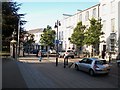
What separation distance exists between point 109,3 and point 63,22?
2881 centimetres

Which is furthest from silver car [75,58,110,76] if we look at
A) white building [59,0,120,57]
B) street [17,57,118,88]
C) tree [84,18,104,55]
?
white building [59,0,120,57]

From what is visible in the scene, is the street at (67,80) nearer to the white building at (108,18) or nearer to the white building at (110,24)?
the white building at (110,24)

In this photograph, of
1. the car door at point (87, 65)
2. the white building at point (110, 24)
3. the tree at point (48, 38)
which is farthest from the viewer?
the tree at point (48, 38)

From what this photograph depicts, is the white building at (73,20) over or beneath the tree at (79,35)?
over

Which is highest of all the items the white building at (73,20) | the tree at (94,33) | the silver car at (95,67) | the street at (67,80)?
the white building at (73,20)

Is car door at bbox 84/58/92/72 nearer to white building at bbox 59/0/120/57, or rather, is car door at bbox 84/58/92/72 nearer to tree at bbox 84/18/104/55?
tree at bbox 84/18/104/55

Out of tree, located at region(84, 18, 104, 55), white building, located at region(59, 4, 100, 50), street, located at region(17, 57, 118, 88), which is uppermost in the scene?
white building, located at region(59, 4, 100, 50)

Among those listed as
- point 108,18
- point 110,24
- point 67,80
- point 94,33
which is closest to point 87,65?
point 67,80

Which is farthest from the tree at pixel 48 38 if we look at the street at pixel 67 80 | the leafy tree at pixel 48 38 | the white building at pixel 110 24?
the street at pixel 67 80

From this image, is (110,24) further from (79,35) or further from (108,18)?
(79,35)

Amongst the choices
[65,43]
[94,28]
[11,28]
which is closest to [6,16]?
[11,28]

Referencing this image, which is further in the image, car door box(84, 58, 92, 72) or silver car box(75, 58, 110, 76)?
car door box(84, 58, 92, 72)

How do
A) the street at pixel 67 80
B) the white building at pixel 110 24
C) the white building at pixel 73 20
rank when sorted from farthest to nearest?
the white building at pixel 73 20 → the white building at pixel 110 24 → the street at pixel 67 80

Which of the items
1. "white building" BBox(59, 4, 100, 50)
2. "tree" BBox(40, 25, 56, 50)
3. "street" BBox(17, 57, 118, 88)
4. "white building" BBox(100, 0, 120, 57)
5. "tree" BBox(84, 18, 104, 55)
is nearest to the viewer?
"street" BBox(17, 57, 118, 88)
